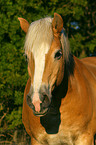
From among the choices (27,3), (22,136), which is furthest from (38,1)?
(22,136)

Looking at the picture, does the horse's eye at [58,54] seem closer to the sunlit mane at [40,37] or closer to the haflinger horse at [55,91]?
the haflinger horse at [55,91]

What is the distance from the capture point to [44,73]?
8.09ft

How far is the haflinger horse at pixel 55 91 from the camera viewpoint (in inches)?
96.7

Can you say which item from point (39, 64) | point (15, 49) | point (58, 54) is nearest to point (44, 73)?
point (39, 64)

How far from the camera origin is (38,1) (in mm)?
6945

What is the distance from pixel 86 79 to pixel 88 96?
1.03ft

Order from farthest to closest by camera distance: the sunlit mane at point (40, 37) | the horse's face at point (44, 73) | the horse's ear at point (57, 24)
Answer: the horse's ear at point (57, 24) < the sunlit mane at point (40, 37) < the horse's face at point (44, 73)

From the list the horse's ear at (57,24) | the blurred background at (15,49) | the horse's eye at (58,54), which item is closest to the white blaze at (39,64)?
the horse's eye at (58,54)

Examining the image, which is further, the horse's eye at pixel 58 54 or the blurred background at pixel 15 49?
the blurred background at pixel 15 49

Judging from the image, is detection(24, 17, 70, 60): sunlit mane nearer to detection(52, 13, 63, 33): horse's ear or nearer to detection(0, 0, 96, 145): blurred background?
detection(52, 13, 63, 33): horse's ear

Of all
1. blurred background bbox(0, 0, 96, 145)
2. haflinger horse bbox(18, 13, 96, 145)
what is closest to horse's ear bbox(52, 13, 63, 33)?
haflinger horse bbox(18, 13, 96, 145)

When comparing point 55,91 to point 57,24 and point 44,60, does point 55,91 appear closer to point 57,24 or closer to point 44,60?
point 44,60

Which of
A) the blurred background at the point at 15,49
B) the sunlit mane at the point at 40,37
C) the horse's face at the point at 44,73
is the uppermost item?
the sunlit mane at the point at 40,37

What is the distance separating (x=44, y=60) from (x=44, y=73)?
0.42ft
